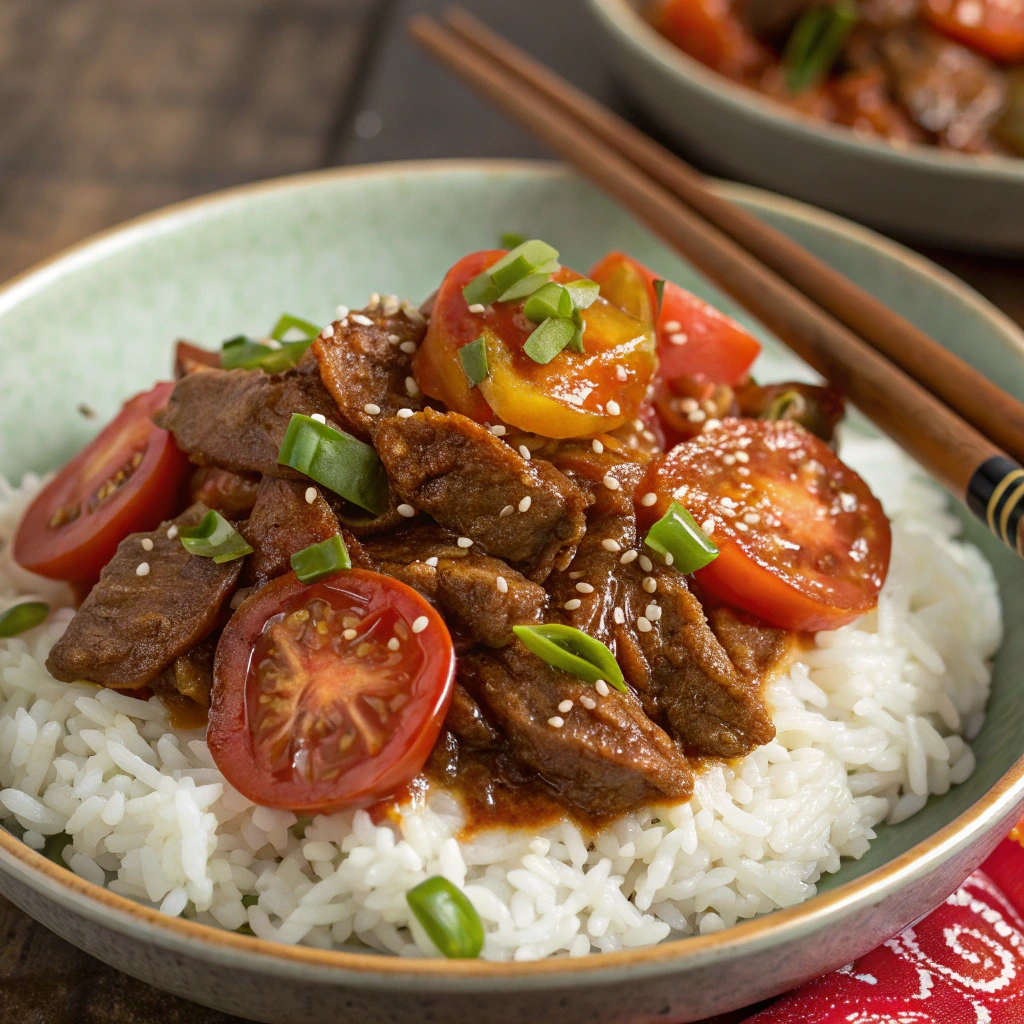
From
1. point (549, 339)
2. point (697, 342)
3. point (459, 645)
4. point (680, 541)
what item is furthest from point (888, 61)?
point (459, 645)

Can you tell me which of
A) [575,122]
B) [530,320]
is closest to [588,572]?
[530,320]

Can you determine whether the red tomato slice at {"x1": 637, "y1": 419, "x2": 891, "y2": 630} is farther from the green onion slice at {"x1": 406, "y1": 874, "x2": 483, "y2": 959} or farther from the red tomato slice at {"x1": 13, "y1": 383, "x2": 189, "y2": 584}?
the red tomato slice at {"x1": 13, "y1": 383, "x2": 189, "y2": 584}

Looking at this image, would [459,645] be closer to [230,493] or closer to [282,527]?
[282,527]

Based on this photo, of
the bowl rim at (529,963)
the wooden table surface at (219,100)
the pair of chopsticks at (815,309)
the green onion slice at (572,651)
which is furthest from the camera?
the wooden table surface at (219,100)

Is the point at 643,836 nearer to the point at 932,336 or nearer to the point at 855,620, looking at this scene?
the point at 855,620

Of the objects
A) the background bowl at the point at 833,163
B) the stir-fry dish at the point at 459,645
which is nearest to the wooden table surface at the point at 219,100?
the background bowl at the point at 833,163

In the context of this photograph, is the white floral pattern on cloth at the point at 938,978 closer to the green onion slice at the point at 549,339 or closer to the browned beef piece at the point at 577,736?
the browned beef piece at the point at 577,736
